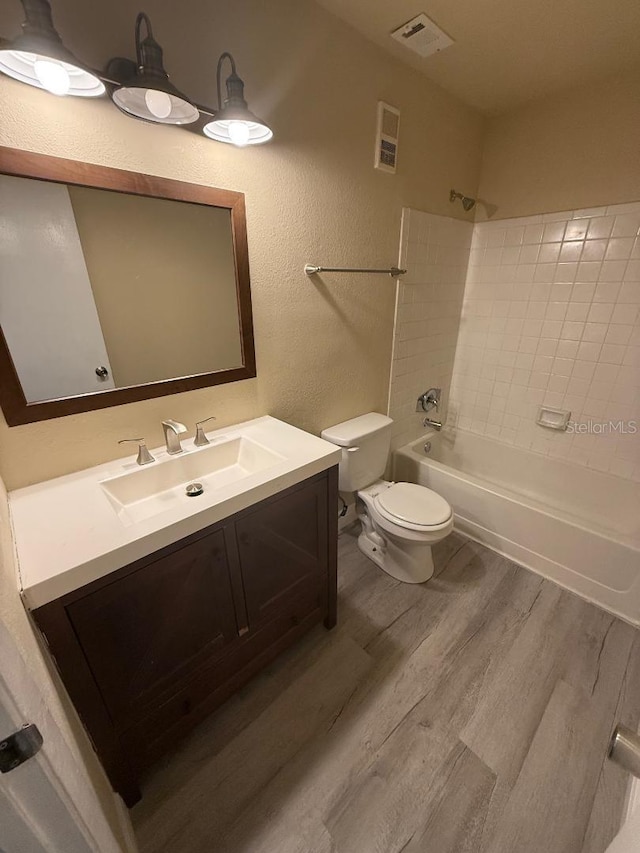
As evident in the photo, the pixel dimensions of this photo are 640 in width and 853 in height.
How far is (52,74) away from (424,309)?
1834 millimetres

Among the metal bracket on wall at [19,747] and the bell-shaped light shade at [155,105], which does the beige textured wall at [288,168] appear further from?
the metal bracket on wall at [19,747]

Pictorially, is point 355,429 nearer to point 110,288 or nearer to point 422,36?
point 110,288

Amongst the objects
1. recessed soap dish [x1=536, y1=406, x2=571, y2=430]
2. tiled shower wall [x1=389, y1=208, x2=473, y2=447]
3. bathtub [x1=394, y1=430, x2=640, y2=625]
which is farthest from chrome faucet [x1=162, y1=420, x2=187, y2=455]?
recessed soap dish [x1=536, y1=406, x2=571, y2=430]

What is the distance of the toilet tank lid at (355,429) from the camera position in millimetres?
1734

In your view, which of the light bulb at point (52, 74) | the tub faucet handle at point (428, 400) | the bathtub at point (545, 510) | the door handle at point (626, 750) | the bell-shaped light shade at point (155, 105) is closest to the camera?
the door handle at point (626, 750)

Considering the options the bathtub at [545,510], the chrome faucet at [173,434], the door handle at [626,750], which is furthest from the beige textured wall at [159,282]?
the bathtub at [545,510]

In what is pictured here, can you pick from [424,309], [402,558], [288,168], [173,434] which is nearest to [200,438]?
[173,434]

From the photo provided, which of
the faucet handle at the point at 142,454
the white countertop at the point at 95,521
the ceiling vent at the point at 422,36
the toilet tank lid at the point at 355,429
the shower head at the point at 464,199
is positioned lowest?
the toilet tank lid at the point at 355,429

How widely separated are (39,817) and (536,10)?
2.43 meters

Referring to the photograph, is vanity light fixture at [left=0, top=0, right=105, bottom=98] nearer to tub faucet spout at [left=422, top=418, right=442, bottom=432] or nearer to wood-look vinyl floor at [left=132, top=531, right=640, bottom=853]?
wood-look vinyl floor at [left=132, top=531, right=640, bottom=853]

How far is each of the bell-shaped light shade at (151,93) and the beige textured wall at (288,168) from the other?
82 millimetres

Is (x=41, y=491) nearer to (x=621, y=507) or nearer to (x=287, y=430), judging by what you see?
(x=287, y=430)

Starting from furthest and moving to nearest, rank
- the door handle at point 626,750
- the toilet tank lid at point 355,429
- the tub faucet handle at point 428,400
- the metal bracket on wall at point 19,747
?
the tub faucet handle at point 428,400 → the toilet tank lid at point 355,429 → the door handle at point 626,750 → the metal bracket on wall at point 19,747

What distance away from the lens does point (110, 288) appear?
1088mm
